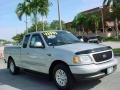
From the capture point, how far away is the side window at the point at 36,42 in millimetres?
10438

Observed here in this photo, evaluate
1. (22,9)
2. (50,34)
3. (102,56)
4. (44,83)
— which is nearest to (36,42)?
(50,34)

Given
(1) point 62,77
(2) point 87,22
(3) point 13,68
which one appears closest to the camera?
(1) point 62,77

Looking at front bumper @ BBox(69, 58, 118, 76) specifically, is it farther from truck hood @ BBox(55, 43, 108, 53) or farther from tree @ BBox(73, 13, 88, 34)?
tree @ BBox(73, 13, 88, 34)

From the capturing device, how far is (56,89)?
32.2ft

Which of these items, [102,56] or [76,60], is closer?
[76,60]

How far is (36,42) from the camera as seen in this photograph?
1070 centimetres

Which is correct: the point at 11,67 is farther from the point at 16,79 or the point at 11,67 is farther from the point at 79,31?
the point at 79,31

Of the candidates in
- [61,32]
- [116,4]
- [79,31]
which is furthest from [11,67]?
[79,31]

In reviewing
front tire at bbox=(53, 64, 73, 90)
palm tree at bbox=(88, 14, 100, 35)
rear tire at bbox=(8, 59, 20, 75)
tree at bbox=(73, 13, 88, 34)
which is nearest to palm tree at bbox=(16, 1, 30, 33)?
palm tree at bbox=(88, 14, 100, 35)

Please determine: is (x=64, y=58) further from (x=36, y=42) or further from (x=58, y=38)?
(x=36, y=42)

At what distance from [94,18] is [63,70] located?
2758 inches

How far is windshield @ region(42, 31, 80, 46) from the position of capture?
1033 centimetres

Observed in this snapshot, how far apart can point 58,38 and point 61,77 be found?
5.53 feet

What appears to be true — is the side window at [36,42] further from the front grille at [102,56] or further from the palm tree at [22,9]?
the palm tree at [22,9]
